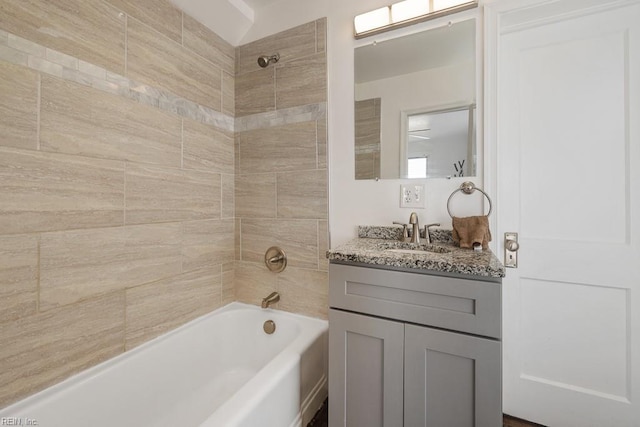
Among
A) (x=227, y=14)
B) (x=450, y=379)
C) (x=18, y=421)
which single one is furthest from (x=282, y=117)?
(x=18, y=421)

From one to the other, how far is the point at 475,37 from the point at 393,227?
1.06 metres

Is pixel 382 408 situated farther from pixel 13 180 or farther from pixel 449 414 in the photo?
pixel 13 180

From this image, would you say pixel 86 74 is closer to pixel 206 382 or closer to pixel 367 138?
pixel 367 138

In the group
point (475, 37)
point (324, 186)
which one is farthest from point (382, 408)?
point (475, 37)

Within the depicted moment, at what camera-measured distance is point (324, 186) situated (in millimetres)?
1654

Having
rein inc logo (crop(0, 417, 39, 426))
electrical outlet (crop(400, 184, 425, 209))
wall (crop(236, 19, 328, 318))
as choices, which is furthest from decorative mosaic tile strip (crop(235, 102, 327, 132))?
rein inc logo (crop(0, 417, 39, 426))

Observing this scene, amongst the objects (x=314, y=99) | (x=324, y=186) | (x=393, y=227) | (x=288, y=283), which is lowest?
(x=288, y=283)

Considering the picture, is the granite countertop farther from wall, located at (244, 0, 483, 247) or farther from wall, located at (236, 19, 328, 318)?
wall, located at (236, 19, 328, 318)

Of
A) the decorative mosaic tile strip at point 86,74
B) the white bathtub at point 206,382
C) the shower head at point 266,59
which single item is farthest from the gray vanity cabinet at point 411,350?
the shower head at point 266,59

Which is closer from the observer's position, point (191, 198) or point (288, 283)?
point (191, 198)

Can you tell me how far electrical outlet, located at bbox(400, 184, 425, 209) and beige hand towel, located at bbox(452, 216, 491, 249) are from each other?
21cm

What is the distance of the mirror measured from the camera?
137cm

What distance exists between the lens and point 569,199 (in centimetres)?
131

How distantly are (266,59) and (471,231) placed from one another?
1595 mm
